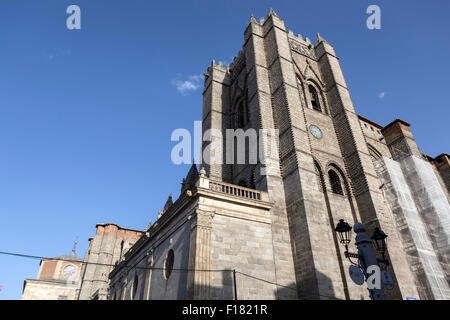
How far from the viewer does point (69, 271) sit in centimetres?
4044

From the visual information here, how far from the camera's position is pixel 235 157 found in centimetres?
2028

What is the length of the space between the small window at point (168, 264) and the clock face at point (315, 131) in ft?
34.4

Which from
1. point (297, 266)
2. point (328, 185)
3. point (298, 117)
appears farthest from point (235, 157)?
point (297, 266)

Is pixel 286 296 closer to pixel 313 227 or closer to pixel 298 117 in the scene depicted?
pixel 313 227

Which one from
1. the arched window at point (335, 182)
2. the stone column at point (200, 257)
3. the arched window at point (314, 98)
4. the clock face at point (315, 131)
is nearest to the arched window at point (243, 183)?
the arched window at point (335, 182)

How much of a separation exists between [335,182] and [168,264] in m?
10.0

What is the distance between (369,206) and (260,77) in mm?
10088

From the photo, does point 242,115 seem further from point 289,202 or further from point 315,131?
point 289,202

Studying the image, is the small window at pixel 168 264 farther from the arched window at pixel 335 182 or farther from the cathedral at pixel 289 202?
the arched window at pixel 335 182

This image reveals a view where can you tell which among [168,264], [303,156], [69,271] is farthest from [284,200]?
[69,271]

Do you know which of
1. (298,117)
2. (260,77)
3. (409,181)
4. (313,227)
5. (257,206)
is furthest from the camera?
(409,181)

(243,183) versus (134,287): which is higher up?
(243,183)

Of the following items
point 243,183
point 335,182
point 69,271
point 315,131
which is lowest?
point 335,182

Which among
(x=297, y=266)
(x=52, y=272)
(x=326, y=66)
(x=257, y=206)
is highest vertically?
(x=326, y=66)
